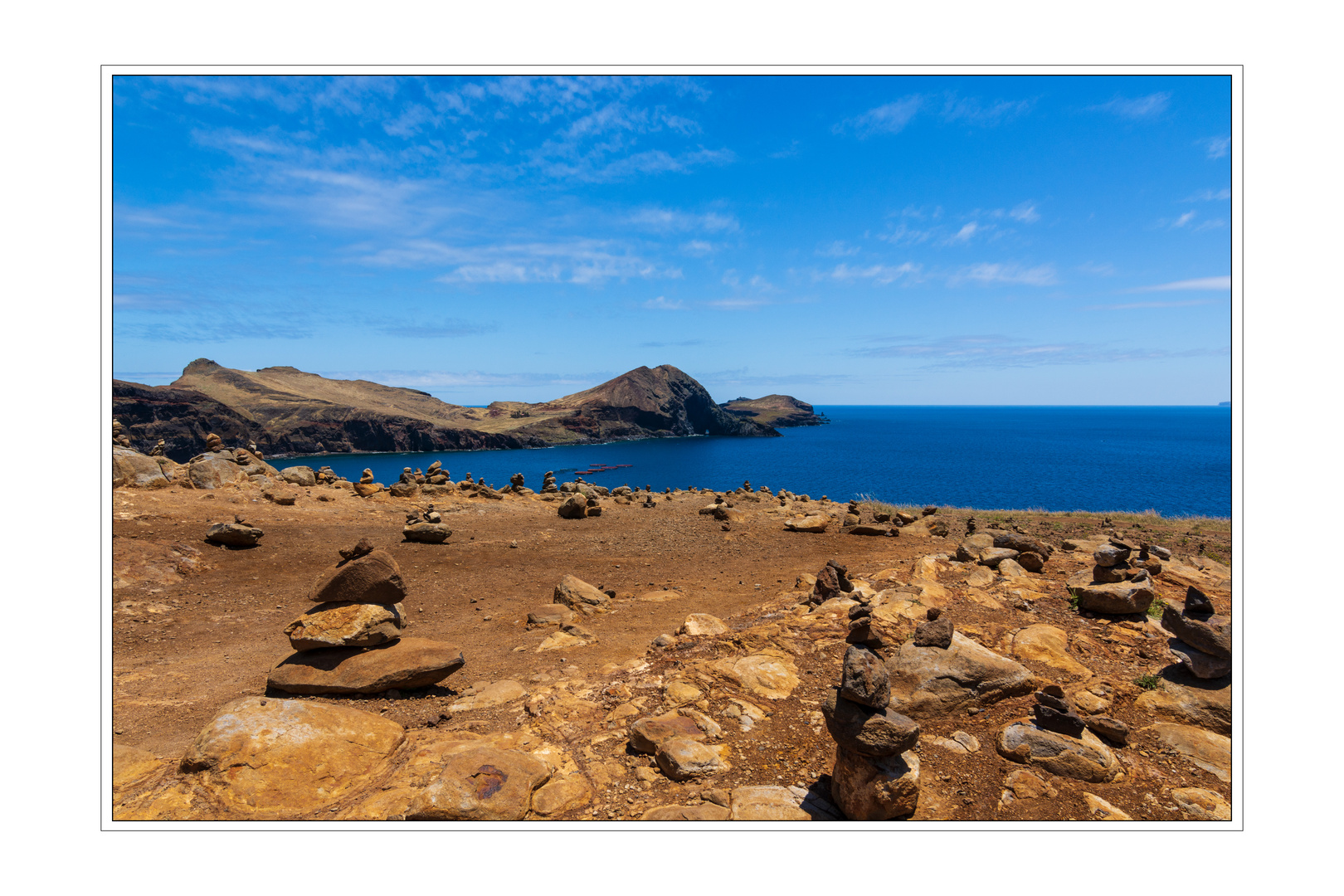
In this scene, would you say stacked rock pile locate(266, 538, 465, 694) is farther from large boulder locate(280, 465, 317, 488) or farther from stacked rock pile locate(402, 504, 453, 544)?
large boulder locate(280, 465, 317, 488)

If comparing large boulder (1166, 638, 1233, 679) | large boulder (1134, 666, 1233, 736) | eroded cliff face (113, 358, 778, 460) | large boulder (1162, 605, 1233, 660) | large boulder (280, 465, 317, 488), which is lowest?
large boulder (1134, 666, 1233, 736)

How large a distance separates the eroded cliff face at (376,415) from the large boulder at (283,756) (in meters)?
89.6

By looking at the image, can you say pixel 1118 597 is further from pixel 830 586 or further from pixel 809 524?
pixel 809 524

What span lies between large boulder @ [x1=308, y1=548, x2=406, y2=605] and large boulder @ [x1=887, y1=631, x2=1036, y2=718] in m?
7.45

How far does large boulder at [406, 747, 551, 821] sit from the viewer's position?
14.8ft

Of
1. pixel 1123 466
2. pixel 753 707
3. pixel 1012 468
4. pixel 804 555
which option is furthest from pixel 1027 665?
pixel 1012 468

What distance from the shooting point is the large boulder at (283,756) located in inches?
186

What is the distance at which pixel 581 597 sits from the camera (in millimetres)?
11977

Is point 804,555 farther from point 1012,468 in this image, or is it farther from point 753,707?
point 1012,468

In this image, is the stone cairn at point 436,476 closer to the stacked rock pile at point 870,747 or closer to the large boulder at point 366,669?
the large boulder at point 366,669

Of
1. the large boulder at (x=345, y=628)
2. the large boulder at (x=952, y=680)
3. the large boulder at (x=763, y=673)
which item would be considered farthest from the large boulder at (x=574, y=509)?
the large boulder at (x=952, y=680)

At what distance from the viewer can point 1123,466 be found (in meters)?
69.2

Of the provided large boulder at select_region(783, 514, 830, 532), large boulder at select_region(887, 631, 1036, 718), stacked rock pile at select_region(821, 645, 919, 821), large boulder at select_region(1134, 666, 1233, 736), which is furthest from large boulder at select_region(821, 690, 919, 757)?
large boulder at select_region(783, 514, 830, 532)

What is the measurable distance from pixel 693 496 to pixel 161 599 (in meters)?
22.5
